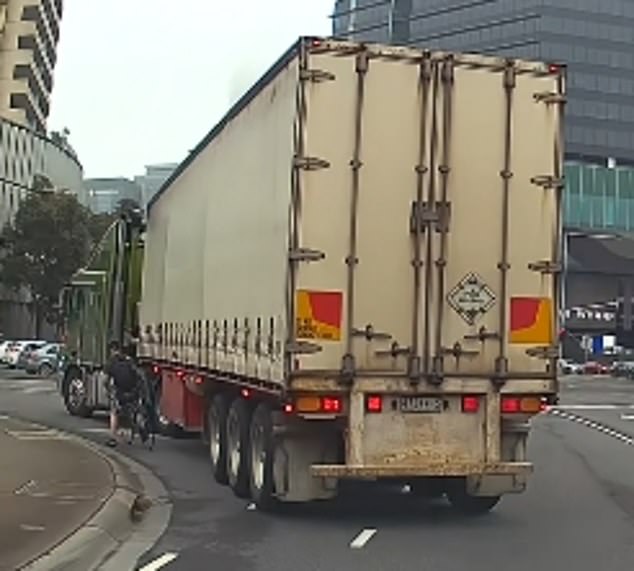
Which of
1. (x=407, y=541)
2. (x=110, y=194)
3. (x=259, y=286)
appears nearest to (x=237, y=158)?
(x=259, y=286)

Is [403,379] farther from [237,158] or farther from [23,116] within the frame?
[23,116]

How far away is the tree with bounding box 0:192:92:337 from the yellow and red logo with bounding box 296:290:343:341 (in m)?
50.9

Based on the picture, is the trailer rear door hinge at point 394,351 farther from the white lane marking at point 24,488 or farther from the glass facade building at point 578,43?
the glass facade building at point 578,43

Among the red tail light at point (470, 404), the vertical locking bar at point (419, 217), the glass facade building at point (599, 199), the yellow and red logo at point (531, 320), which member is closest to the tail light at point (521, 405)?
the red tail light at point (470, 404)

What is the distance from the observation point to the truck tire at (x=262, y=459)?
38.7ft

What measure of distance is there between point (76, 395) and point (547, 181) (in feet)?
49.3

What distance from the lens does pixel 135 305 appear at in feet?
69.9

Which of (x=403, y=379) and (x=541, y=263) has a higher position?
(x=541, y=263)

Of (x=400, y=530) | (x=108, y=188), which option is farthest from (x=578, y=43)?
(x=400, y=530)

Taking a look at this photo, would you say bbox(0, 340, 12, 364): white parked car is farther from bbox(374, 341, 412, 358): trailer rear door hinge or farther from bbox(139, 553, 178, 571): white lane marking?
bbox(139, 553, 178, 571): white lane marking

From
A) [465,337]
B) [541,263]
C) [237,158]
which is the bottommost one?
[465,337]

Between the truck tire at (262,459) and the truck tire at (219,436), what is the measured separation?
59.9 inches

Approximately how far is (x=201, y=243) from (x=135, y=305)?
6.44 meters

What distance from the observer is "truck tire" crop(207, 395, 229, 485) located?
555 inches
